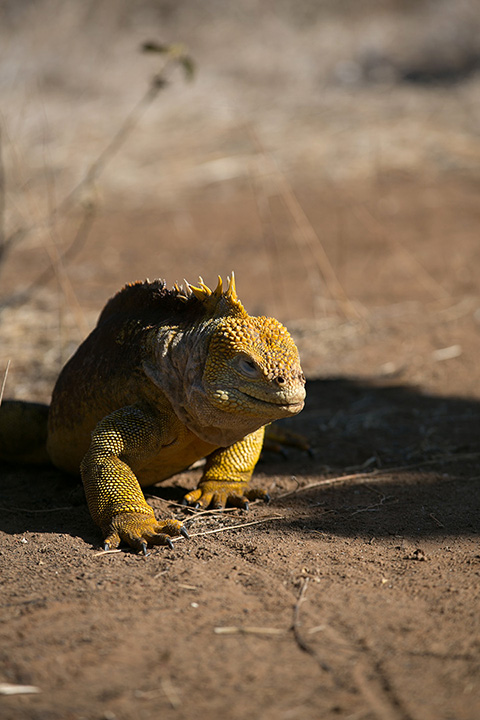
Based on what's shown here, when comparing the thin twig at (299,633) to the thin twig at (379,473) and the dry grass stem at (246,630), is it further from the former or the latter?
the thin twig at (379,473)

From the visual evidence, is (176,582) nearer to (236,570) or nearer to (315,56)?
(236,570)

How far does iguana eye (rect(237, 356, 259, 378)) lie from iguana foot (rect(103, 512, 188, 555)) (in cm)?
92

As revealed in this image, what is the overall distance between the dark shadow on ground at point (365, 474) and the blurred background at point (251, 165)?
118 cm

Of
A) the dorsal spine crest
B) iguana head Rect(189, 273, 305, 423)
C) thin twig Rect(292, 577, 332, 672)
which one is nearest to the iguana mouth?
iguana head Rect(189, 273, 305, 423)

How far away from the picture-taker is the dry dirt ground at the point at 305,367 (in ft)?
10.2

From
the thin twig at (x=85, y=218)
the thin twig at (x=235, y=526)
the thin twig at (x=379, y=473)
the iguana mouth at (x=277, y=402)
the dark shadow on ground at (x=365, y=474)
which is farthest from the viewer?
the thin twig at (x=85, y=218)

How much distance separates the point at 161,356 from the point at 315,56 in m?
20.3

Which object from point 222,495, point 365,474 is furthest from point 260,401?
point 365,474

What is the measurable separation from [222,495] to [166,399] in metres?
0.76

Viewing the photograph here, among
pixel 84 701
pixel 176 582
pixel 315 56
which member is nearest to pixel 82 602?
pixel 176 582

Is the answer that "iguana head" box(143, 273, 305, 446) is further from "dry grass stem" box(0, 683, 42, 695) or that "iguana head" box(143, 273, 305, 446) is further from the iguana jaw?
"dry grass stem" box(0, 683, 42, 695)

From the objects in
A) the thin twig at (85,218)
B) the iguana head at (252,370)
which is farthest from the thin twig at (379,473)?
the thin twig at (85,218)

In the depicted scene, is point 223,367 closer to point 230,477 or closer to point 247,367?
point 247,367

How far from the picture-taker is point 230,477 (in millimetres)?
5145
